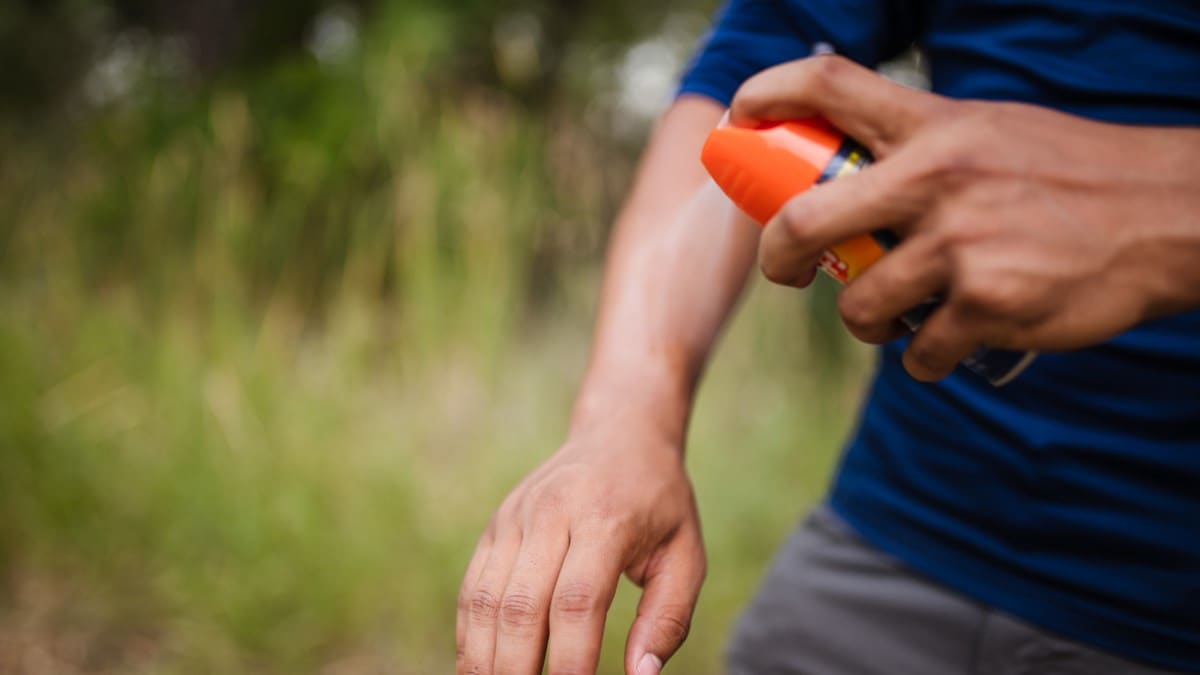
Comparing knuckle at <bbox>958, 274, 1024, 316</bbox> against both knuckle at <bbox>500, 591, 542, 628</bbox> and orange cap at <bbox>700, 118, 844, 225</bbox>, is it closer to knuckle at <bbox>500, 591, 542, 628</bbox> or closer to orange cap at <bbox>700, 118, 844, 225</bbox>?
orange cap at <bbox>700, 118, 844, 225</bbox>

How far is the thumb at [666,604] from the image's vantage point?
0.72 metres

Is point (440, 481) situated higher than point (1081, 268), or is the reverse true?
point (440, 481)

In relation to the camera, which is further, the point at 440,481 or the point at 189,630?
the point at 440,481

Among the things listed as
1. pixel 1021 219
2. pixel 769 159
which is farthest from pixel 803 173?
pixel 1021 219

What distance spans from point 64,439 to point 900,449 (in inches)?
112

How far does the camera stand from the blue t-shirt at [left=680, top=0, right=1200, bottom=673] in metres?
0.85

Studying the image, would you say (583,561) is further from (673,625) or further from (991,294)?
(991,294)

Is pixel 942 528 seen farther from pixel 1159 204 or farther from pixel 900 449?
pixel 1159 204

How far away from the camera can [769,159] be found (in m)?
0.65

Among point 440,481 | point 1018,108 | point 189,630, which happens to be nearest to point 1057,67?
point 1018,108

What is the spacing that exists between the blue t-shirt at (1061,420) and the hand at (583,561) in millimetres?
389

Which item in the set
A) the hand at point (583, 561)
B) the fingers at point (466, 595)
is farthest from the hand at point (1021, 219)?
the fingers at point (466, 595)

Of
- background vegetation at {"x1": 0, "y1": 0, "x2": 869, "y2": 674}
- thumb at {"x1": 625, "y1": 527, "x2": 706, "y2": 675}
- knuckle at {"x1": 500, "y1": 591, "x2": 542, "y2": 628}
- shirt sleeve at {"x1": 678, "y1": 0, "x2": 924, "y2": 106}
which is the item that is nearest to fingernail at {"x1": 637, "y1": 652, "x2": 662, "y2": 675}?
thumb at {"x1": 625, "y1": 527, "x2": 706, "y2": 675}

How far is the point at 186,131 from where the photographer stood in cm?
409
